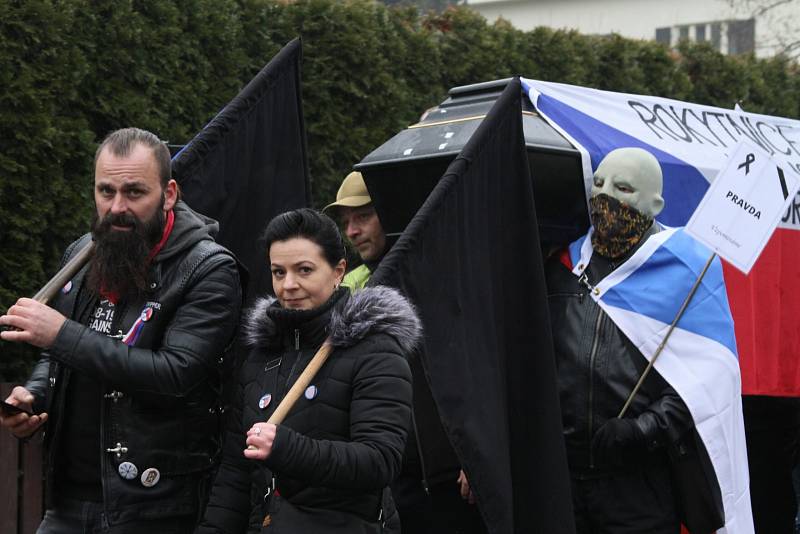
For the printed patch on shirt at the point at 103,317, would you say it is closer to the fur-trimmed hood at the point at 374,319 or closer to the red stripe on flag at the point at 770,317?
the fur-trimmed hood at the point at 374,319

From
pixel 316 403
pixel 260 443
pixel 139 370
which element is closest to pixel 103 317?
pixel 139 370

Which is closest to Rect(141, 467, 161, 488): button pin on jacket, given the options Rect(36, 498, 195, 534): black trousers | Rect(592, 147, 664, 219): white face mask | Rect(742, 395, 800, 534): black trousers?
Rect(36, 498, 195, 534): black trousers

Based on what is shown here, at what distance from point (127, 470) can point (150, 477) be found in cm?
8

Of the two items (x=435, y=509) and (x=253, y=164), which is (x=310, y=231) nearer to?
(x=253, y=164)

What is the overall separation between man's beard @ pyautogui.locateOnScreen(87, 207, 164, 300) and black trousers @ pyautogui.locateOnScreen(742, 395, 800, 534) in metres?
3.66

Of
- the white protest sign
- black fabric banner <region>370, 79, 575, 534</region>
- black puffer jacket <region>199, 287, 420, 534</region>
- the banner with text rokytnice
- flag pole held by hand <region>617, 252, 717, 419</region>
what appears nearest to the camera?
black puffer jacket <region>199, 287, 420, 534</region>

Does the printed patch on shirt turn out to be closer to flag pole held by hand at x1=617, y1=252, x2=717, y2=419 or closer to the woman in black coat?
→ the woman in black coat

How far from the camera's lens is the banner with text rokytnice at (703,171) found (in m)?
5.49

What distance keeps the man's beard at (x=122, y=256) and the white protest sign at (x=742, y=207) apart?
2.19 metres

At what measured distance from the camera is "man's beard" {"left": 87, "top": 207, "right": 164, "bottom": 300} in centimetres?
357

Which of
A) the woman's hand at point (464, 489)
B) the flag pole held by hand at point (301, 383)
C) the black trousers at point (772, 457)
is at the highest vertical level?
the flag pole held by hand at point (301, 383)

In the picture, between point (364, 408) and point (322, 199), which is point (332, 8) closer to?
point (322, 199)

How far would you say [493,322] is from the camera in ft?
12.4

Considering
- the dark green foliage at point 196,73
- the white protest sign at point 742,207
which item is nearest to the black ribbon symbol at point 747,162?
the white protest sign at point 742,207
